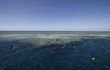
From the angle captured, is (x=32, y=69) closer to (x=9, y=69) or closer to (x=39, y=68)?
(x=39, y=68)

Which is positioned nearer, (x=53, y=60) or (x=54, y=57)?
(x=53, y=60)

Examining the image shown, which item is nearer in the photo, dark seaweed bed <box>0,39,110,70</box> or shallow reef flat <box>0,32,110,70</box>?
dark seaweed bed <box>0,39,110,70</box>

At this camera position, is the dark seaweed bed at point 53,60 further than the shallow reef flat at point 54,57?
No

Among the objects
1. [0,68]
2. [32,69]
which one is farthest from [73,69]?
[0,68]

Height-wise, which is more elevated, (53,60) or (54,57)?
(54,57)

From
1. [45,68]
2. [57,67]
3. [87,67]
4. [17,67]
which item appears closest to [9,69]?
[17,67]

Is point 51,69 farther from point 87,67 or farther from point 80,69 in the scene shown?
point 87,67

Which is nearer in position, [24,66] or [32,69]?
[32,69]

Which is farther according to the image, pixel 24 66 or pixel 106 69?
pixel 24 66

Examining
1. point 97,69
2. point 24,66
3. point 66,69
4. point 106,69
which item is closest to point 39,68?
point 24,66
